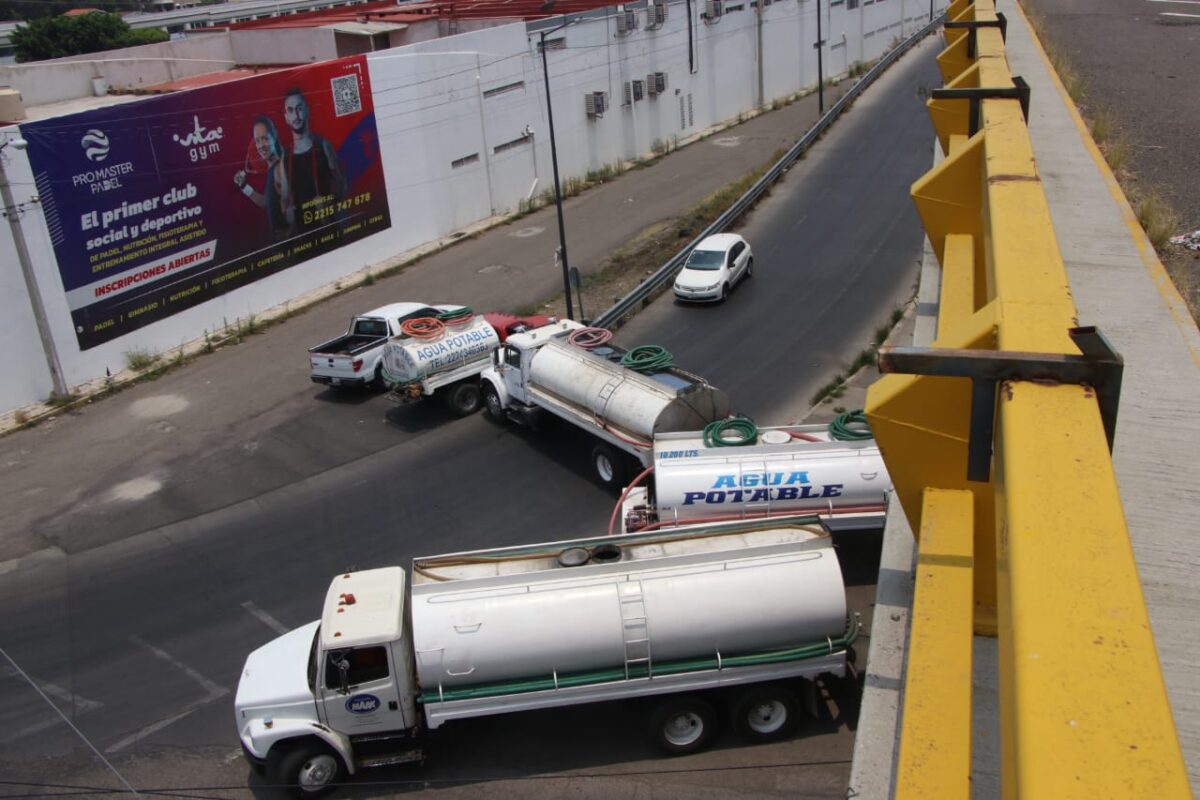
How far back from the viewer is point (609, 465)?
65.9 ft

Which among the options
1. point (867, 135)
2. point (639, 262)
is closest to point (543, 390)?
point (639, 262)

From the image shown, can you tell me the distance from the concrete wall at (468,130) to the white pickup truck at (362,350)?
260 inches

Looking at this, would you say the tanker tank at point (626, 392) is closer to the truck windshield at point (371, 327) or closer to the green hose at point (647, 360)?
the green hose at point (647, 360)

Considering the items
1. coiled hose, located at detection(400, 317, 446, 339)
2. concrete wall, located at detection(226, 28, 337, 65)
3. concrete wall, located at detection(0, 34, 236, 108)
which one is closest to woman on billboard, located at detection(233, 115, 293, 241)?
coiled hose, located at detection(400, 317, 446, 339)

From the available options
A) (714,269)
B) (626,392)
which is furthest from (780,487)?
(714,269)

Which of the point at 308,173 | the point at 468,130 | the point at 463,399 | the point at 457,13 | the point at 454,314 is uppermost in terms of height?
the point at 457,13

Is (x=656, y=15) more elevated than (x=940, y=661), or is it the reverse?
(x=656, y=15)

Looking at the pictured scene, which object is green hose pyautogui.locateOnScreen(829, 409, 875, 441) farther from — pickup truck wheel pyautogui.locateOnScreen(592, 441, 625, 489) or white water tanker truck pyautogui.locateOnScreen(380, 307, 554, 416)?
white water tanker truck pyautogui.locateOnScreen(380, 307, 554, 416)

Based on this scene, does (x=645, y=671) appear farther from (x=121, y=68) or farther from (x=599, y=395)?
(x=121, y=68)

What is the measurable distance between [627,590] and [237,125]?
2367 cm

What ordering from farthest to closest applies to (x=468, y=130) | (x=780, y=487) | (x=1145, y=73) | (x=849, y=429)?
(x=468, y=130) → (x=1145, y=73) → (x=849, y=429) → (x=780, y=487)

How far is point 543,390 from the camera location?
21.7 m

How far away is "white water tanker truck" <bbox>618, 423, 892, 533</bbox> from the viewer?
632 inches

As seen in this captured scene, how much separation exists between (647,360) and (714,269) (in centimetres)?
1043
